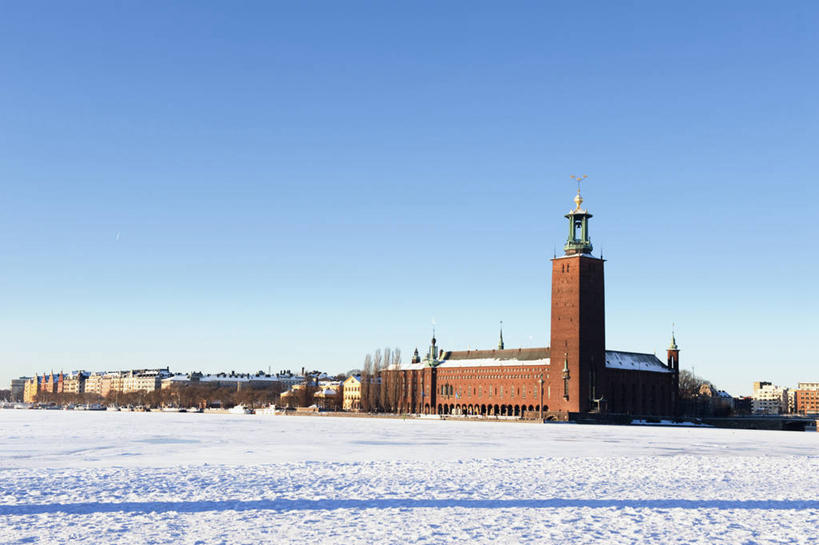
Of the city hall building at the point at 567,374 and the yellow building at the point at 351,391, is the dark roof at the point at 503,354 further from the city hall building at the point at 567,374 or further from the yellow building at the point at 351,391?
the yellow building at the point at 351,391

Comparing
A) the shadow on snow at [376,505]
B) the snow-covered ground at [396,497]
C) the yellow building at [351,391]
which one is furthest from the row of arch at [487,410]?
the shadow on snow at [376,505]

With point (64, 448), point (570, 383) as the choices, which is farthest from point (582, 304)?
point (64, 448)

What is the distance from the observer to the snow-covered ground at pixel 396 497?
45.1ft

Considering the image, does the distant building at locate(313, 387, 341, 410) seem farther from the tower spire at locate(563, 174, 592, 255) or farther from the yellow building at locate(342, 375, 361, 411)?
the tower spire at locate(563, 174, 592, 255)

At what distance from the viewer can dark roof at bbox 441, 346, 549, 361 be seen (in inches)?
4786

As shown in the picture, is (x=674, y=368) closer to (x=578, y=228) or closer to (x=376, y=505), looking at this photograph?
(x=578, y=228)

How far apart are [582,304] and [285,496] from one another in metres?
93.1

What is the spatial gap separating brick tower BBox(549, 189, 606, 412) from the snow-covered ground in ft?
254

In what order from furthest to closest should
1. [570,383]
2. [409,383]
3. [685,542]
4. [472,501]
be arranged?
1. [409,383]
2. [570,383]
3. [472,501]
4. [685,542]

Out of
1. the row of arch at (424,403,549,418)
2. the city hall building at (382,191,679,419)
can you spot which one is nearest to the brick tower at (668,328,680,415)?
the city hall building at (382,191,679,419)

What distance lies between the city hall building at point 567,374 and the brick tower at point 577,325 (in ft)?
0.39

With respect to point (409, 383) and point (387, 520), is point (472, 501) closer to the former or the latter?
point (387, 520)

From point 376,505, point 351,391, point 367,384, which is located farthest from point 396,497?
point 351,391

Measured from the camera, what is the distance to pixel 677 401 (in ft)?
394
